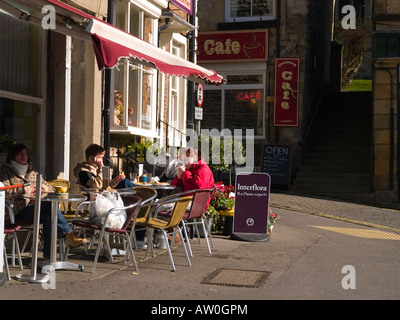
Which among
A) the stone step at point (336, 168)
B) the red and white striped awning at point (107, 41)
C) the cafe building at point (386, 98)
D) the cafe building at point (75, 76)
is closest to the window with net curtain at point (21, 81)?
the cafe building at point (75, 76)

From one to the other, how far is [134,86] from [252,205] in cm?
383

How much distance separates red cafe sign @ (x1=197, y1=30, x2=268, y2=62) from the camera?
71.6 feet

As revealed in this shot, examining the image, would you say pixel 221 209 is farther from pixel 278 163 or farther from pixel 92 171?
pixel 278 163

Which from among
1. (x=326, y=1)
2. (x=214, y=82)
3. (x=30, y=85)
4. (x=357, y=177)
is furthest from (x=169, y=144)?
(x=326, y=1)

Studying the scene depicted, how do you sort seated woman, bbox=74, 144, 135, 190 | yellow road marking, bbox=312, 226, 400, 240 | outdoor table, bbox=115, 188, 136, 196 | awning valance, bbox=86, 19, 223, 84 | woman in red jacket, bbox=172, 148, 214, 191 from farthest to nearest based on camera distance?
1. yellow road marking, bbox=312, 226, 400, 240
2. woman in red jacket, bbox=172, 148, 214, 191
3. seated woman, bbox=74, 144, 135, 190
4. outdoor table, bbox=115, 188, 136, 196
5. awning valance, bbox=86, 19, 223, 84

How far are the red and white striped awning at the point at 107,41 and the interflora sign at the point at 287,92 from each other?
11.6 metres

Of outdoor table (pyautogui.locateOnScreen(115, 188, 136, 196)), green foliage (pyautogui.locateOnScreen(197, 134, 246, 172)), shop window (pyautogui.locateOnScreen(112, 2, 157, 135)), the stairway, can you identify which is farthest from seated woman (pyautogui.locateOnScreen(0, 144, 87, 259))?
the stairway

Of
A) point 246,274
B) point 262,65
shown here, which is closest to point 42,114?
point 246,274

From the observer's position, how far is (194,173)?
31.7 ft

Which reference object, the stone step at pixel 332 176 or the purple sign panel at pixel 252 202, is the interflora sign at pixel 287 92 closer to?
the stone step at pixel 332 176

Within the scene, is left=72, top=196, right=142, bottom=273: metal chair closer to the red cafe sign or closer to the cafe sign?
the cafe sign

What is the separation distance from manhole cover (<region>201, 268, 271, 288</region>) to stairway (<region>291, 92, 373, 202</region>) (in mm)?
11508

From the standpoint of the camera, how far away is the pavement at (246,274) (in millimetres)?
6539

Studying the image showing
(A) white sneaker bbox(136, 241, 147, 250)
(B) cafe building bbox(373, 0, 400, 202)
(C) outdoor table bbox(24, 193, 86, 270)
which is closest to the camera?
(C) outdoor table bbox(24, 193, 86, 270)
